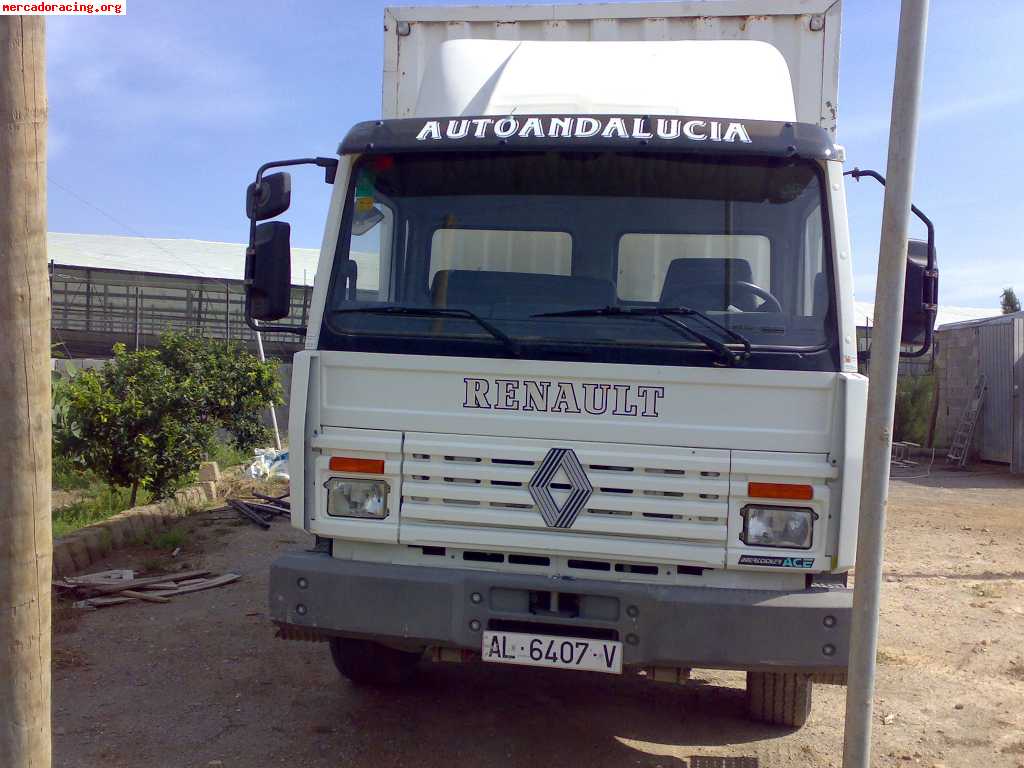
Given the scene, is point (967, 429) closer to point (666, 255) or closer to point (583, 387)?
point (666, 255)

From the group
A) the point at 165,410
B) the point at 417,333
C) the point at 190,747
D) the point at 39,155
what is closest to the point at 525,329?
the point at 417,333

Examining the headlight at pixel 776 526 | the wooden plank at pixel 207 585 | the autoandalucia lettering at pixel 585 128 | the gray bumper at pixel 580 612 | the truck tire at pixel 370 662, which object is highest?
the autoandalucia lettering at pixel 585 128

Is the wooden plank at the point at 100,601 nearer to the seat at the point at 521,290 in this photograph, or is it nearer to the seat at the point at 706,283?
the seat at the point at 521,290

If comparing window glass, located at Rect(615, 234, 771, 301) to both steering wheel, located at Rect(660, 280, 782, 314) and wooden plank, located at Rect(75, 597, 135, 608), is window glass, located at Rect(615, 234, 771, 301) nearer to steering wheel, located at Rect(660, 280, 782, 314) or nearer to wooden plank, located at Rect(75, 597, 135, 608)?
steering wheel, located at Rect(660, 280, 782, 314)

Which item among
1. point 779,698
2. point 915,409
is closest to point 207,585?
point 779,698

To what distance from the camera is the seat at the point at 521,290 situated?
12.5ft

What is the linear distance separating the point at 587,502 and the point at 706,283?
1008mm

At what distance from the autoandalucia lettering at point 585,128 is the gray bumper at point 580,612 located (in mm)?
1724

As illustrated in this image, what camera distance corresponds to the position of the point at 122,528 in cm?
791

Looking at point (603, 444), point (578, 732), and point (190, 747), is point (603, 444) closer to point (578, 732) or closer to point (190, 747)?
point (578, 732)

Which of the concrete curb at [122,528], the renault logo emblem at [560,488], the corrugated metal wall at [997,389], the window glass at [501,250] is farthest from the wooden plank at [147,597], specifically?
the corrugated metal wall at [997,389]

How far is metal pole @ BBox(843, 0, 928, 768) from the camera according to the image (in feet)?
9.53

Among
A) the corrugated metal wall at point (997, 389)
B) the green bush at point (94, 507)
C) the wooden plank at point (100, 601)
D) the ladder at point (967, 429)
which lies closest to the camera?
the wooden plank at point (100, 601)

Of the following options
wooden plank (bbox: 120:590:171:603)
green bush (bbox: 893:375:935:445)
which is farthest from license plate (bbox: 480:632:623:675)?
green bush (bbox: 893:375:935:445)
